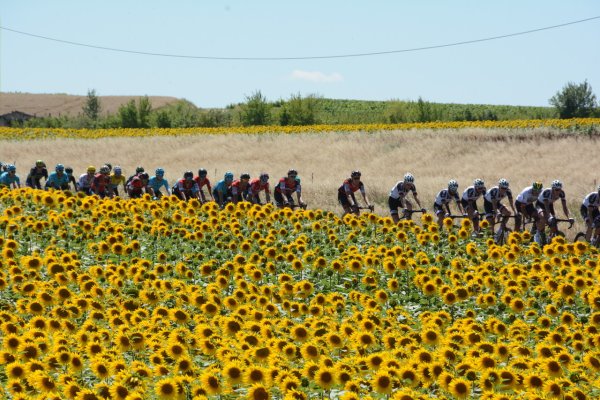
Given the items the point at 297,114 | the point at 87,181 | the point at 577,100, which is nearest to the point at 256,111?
the point at 297,114

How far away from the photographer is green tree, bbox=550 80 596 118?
73.1m

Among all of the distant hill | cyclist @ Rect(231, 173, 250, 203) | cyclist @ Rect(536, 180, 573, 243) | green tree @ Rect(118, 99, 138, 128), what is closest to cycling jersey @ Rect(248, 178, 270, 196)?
cyclist @ Rect(231, 173, 250, 203)

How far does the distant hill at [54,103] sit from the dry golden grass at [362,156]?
6589 centimetres

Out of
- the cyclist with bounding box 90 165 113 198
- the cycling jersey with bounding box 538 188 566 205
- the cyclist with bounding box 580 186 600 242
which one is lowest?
the cyclist with bounding box 580 186 600 242

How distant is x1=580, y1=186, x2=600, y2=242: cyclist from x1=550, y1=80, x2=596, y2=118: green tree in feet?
187

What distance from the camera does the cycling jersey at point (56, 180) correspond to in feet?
75.9

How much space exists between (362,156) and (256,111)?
29.8 meters

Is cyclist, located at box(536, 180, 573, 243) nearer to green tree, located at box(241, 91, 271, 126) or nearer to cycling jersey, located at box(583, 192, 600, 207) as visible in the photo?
cycling jersey, located at box(583, 192, 600, 207)

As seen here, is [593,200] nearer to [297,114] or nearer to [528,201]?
[528,201]

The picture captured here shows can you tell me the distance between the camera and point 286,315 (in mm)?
11023

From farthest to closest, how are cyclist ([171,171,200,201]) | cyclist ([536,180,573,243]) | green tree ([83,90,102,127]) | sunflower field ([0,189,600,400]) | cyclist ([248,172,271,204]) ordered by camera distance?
green tree ([83,90,102,127]) → cyclist ([171,171,200,201]) → cyclist ([248,172,271,204]) → cyclist ([536,180,573,243]) → sunflower field ([0,189,600,400])

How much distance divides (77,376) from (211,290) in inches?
118

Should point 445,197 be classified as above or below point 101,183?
below

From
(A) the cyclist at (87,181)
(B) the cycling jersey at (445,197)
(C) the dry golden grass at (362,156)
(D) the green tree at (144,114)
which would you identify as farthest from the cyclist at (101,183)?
(D) the green tree at (144,114)
